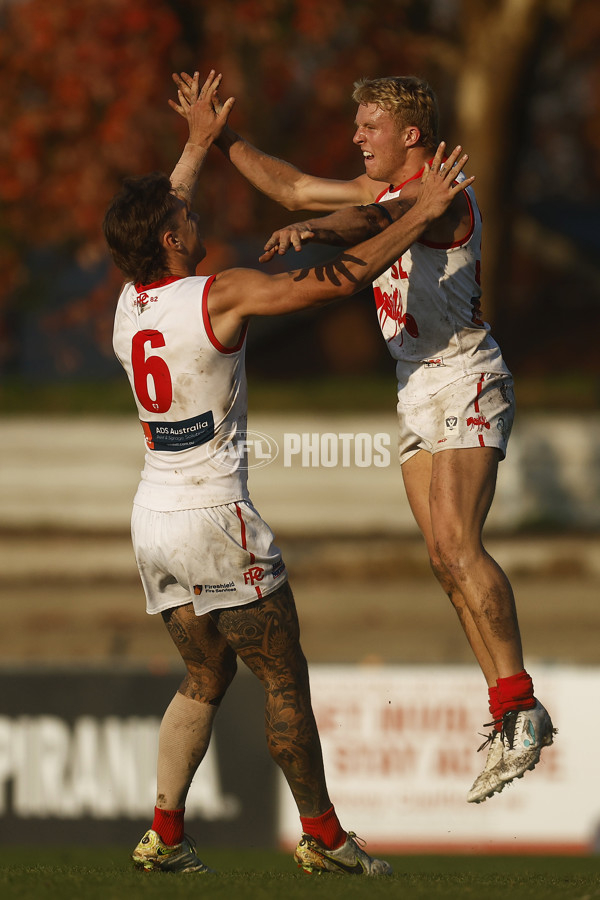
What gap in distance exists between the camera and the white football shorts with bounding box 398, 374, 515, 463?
568 cm

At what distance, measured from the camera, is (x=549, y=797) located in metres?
8.92

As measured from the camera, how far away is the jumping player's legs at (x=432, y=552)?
5637 mm

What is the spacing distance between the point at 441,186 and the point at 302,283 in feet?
2.46

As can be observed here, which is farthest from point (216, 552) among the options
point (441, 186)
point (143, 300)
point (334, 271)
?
point (441, 186)

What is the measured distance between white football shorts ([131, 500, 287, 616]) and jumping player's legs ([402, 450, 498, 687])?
792 mm

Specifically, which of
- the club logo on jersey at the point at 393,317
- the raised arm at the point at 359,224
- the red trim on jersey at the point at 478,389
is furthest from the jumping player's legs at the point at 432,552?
the raised arm at the point at 359,224

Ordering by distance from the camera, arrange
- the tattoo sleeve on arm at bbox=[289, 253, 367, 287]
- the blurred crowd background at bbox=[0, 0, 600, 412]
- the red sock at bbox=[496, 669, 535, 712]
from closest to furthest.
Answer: the tattoo sleeve on arm at bbox=[289, 253, 367, 287] < the red sock at bbox=[496, 669, 535, 712] < the blurred crowd background at bbox=[0, 0, 600, 412]

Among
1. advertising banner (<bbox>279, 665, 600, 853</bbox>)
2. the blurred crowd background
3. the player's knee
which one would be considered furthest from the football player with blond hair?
the blurred crowd background

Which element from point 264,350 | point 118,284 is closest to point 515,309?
point 264,350

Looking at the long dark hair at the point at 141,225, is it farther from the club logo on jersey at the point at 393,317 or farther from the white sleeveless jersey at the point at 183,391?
the club logo on jersey at the point at 393,317

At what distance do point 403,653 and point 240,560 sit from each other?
30.5 ft

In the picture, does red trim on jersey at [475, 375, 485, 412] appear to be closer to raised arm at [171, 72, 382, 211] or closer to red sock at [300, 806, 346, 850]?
raised arm at [171, 72, 382, 211]

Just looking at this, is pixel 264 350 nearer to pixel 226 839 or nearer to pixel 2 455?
pixel 2 455

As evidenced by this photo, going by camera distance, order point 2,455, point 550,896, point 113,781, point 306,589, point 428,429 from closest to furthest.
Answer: point 550,896 < point 428,429 < point 113,781 < point 306,589 < point 2,455
